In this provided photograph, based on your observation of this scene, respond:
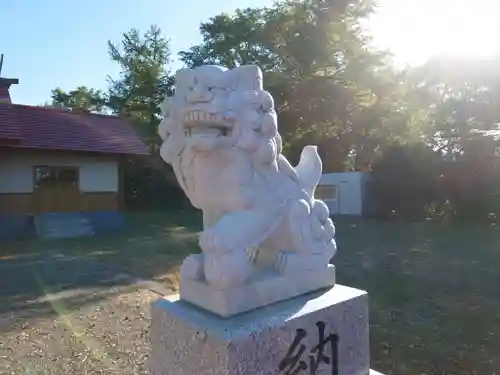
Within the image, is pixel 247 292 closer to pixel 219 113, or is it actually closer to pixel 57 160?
pixel 219 113

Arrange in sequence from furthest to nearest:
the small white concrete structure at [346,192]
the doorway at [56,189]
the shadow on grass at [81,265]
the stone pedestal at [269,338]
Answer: the small white concrete structure at [346,192]
the doorway at [56,189]
the shadow on grass at [81,265]
the stone pedestal at [269,338]

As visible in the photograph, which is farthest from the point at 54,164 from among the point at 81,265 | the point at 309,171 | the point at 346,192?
the point at 309,171

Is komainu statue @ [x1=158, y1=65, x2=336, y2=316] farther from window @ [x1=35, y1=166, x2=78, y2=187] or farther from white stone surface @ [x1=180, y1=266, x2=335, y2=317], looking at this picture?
window @ [x1=35, y1=166, x2=78, y2=187]

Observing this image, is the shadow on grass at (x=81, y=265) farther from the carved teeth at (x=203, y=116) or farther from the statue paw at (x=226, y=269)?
the carved teeth at (x=203, y=116)

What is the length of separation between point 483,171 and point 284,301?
1289 cm

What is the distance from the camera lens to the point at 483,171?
509 inches

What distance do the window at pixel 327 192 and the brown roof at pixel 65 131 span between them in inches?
264

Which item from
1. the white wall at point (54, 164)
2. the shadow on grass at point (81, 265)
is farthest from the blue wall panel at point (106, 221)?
the shadow on grass at point (81, 265)

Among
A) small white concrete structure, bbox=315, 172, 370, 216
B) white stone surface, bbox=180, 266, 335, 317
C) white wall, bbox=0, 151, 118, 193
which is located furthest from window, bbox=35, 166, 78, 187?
white stone surface, bbox=180, 266, 335, 317

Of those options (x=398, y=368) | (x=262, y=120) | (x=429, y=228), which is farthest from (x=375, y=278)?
(x=429, y=228)

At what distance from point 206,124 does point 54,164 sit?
11.0 m

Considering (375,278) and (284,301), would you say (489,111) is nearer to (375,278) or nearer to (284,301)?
(375,278)

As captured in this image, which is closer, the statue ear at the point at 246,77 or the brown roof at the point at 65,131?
the statue ear at the point at 246,77

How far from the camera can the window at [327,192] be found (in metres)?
15.9
